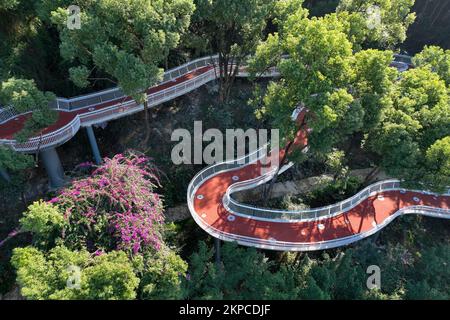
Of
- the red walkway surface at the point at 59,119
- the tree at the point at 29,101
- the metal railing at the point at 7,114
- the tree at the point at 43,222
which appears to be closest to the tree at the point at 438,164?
the red walkway surface at the point at 59,119

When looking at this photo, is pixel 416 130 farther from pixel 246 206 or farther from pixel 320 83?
pixel 246 206

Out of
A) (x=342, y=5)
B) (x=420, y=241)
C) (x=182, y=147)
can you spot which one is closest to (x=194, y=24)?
(x=182, y=147)

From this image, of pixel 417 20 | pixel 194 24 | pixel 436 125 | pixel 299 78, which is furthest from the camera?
pixel 417 20

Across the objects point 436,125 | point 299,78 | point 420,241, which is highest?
point 299,78

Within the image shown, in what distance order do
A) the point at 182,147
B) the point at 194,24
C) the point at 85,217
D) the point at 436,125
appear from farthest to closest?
1. the point at 182,147
2. the point at 194,24
3. the point at 436,125
4. the point at 85,217

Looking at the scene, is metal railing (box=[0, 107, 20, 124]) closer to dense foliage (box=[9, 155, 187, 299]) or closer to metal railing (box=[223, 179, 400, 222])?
dense foliage (box=[9, 155, 187, 299])

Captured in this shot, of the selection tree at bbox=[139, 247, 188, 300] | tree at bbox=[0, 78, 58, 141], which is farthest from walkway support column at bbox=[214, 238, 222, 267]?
tree at bbox=[0, 78, 58, 141]
